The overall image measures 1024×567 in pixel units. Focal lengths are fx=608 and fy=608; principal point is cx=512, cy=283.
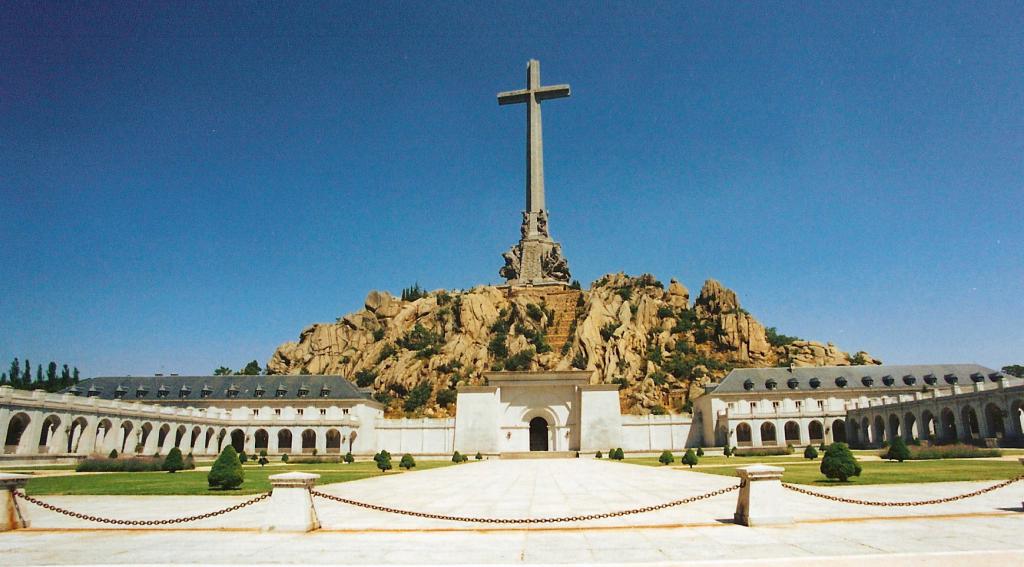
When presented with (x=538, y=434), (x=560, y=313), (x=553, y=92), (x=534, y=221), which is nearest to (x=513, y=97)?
(x=553, y=92)

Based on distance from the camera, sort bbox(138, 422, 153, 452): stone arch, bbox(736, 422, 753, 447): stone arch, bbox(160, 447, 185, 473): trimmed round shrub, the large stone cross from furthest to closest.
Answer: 1. the large stone cross
2. bbox(736, 422, 753, 447): stone arch
3. bbox(138, 422, 153, 452): stone arch
4. bbox(160, 447, 185, 473): trimmed round shrub

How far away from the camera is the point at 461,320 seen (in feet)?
297

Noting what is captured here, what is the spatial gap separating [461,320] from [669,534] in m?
79.5

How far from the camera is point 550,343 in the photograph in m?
88.8

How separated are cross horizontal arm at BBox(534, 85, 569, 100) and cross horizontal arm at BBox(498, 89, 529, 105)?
2.15 metres

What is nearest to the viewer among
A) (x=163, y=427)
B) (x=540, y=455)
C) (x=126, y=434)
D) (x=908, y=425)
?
(x=126, y=434)

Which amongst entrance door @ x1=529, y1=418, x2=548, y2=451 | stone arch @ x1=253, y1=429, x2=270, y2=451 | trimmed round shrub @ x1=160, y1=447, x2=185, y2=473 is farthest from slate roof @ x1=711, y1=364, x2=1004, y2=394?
trimmed round shrub @ x1=160, y1=447, x2=185, y2=473

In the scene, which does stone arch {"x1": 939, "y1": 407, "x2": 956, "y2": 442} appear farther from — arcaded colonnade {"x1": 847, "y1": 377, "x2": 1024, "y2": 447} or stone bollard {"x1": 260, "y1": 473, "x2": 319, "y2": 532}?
stone bollard {"x1": 260, "y1": 473, "x2": 319, "y2": 532}

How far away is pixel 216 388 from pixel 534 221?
1985 inches

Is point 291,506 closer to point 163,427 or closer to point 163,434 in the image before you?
point 163,427

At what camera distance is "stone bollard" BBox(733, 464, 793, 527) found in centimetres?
1216

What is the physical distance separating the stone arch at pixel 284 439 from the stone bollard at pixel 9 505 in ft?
181

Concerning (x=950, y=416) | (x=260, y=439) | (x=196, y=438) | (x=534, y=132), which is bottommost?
(x=260, y=439)

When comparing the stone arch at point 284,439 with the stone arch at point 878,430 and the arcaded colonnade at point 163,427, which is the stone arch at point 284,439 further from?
the stone arch at point 878,430
